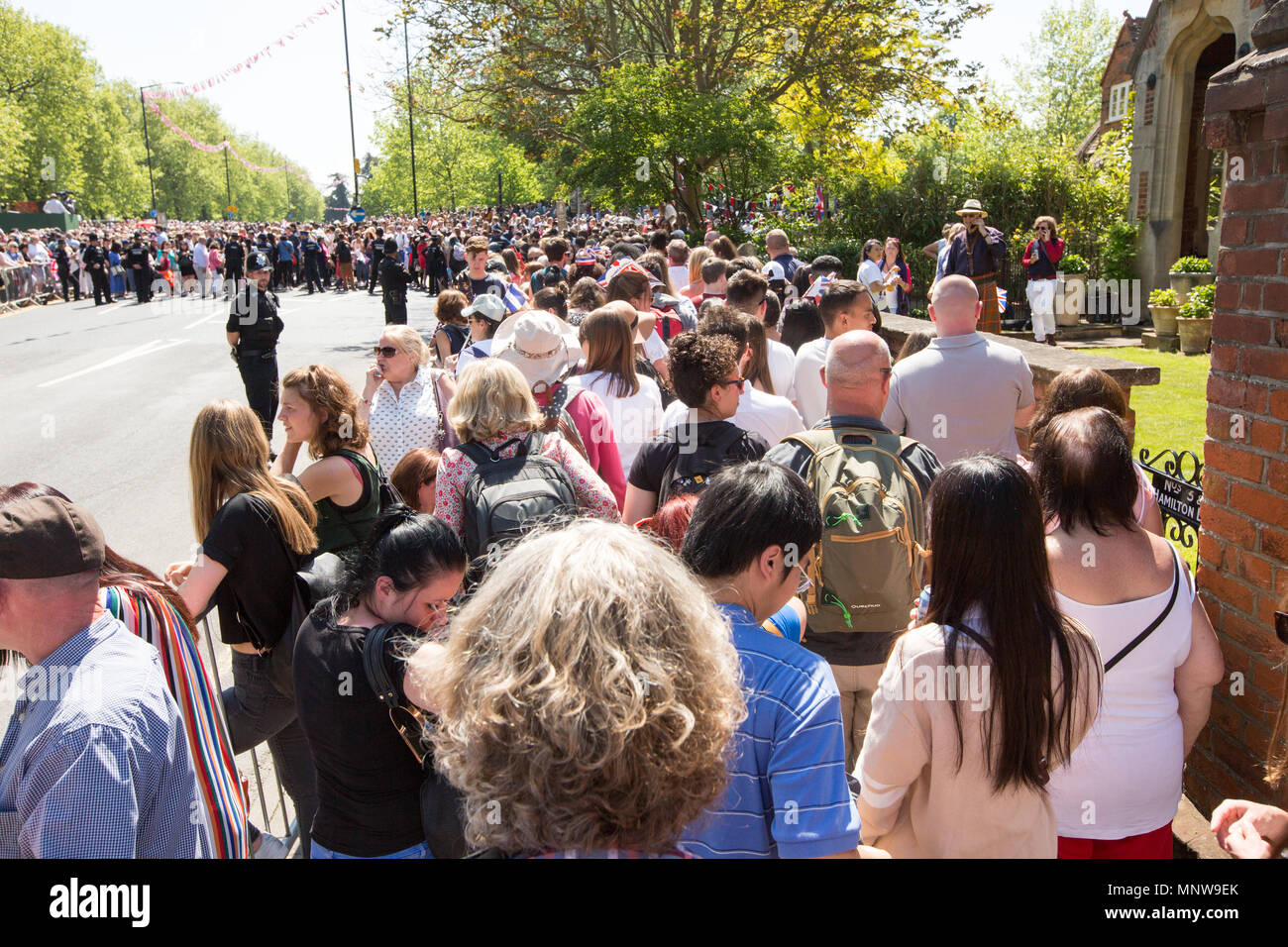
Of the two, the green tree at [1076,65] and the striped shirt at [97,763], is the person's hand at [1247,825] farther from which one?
the green tree at [1076,65]

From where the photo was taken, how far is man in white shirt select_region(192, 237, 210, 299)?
30562mm

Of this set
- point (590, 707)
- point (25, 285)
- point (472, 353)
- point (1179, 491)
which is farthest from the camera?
point (25, 285)

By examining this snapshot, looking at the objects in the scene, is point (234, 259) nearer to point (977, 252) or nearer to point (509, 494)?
point (977, 252)

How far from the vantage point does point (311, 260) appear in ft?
105

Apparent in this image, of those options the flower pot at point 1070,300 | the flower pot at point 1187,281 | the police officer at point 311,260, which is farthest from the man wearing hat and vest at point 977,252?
the police officer at point 311,260

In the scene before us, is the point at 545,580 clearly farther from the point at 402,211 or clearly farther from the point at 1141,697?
the point at 402,211

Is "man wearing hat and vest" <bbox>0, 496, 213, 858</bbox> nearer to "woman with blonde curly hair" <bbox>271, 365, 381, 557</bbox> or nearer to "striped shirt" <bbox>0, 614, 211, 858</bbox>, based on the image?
"striped shirt" <bbox>0, 614, 211, 858</bbox>

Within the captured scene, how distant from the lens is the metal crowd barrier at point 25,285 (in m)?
27.4

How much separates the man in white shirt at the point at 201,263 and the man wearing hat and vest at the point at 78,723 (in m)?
31.5

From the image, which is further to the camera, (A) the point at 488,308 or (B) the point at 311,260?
(B) the point at 311,260

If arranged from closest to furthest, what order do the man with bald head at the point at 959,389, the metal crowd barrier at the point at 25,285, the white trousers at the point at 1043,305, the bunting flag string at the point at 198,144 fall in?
the man with bald head at the point at 959,389, the white trousers at the point at 1043,305, the metal crowd barrier at the point at 25,285, the bunting flag string at the point at 198,144

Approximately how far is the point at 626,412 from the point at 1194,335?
1193 centimetres

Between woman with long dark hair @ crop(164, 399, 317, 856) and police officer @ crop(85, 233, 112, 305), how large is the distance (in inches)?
1109

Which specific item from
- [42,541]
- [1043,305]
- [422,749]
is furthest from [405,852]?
[1043,305]
